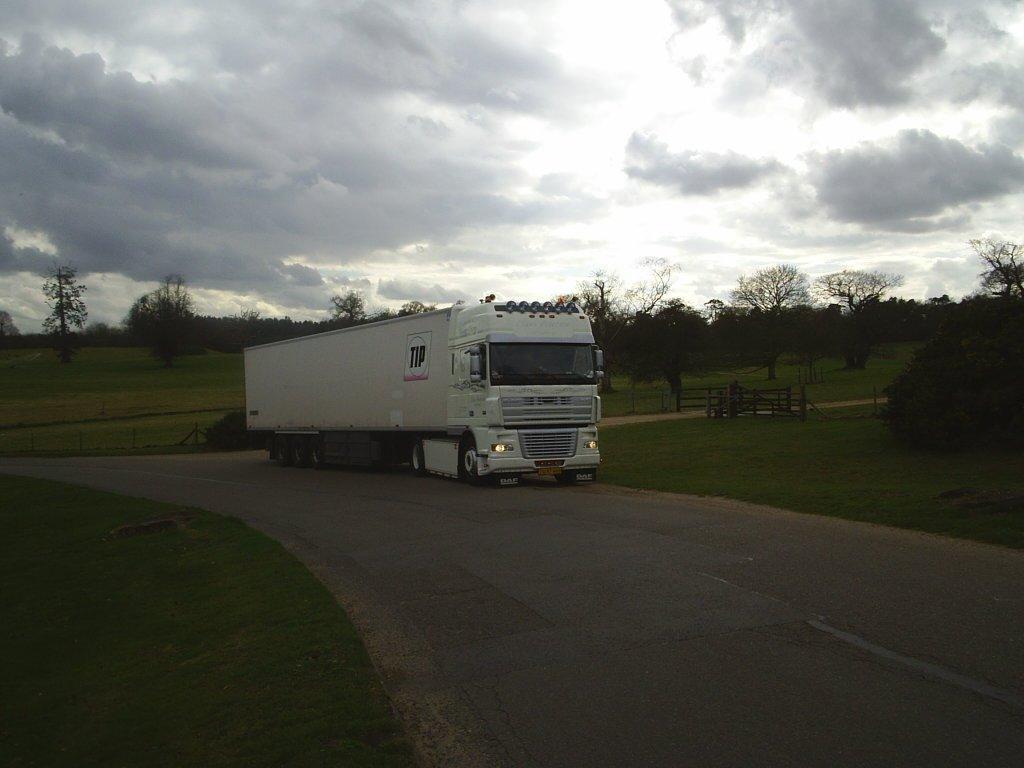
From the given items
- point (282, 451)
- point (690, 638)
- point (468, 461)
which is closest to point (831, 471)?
point (468, 461)

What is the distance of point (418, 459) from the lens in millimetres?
21922

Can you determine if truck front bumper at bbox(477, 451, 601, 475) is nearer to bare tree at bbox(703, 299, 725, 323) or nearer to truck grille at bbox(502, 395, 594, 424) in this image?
truck grille at bbox(502, 395, 594, 424)

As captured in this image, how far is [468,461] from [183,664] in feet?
38.6

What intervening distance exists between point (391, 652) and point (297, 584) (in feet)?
9.77

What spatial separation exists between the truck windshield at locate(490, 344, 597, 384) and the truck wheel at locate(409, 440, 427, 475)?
481 centimetres

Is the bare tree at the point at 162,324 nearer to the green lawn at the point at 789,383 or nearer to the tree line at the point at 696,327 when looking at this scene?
the tree line at the point at 696,327

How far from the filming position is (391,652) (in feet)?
21.9

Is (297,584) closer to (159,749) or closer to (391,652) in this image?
(391,652)

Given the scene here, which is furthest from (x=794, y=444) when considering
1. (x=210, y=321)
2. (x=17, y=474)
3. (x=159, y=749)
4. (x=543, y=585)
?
(x=210, y=321)

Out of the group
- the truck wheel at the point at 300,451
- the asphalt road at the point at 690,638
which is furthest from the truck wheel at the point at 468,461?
the truck wheel at the point at 300,451

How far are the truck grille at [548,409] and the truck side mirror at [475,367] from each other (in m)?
0.71

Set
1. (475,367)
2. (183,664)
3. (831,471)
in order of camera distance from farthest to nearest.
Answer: (831,471)
(475,367)
(183,664)

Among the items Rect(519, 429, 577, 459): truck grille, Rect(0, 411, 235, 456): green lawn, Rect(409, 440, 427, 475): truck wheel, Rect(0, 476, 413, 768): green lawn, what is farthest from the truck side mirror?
Rect(0, 411, 235, 456): green lawn

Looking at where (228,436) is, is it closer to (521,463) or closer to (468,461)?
(468,461)
